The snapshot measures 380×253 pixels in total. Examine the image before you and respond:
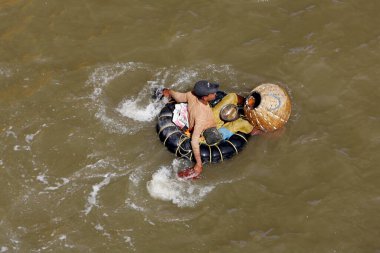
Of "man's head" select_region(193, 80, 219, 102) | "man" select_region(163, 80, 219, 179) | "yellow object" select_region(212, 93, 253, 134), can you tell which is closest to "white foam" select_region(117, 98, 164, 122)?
"man" select_region(163, 80, 219, 179)

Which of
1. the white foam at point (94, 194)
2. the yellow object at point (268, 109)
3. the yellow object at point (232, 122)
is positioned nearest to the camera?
the white foam at point (94, 194)

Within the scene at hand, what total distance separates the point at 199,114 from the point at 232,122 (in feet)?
2.92

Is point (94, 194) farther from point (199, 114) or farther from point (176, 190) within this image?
point (199, 114)

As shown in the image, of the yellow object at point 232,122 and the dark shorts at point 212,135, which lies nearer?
the dark shorts at point 212,135

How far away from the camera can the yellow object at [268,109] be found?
8586 millimetres

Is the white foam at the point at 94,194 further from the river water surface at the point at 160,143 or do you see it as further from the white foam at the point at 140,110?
the white foam at the point at 140,110

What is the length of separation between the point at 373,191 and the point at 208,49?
4789mm

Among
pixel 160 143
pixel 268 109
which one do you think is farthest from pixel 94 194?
pixel 268 109

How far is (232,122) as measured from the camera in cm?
901

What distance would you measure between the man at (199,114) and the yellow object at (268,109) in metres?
0.75

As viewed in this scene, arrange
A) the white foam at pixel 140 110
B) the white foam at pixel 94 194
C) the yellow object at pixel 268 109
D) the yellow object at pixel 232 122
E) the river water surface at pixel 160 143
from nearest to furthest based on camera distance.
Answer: the river water surface at pixel 160 143
the white foam at pixel 94 194
the yellow object at pixel 268 109
the yellow object at pixel 232 122
the white foam at pixel 140 110

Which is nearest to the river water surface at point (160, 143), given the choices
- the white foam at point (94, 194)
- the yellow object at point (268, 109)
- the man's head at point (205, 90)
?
the white foam at point (94, 194)

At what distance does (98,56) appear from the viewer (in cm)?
1090

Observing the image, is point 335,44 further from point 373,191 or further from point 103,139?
point 103,139
